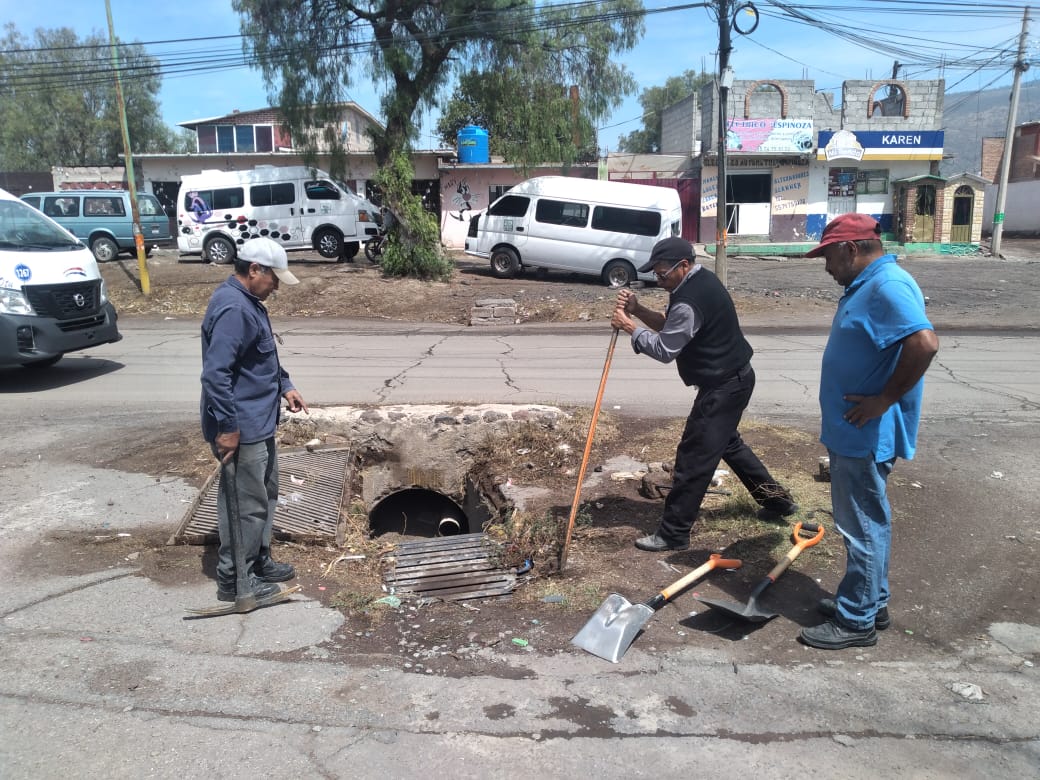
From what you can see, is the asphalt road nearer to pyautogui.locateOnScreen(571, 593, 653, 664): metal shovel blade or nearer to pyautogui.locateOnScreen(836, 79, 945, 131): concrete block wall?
pyautogui.locateOnScreen(571, 593, 653, 664): metal shovel blade

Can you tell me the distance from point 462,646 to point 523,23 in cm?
1824

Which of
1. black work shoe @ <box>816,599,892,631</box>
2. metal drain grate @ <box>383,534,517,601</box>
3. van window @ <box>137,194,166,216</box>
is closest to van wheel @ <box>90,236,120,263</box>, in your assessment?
van window @ <box>137,194,166,216</box>

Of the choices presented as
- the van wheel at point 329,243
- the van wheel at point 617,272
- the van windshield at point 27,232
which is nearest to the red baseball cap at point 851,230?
the van windshield at point 27,232

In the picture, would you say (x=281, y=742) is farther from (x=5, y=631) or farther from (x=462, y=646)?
(x=5, y=631)

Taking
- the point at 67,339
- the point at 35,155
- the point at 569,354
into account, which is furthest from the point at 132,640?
the point at 35,155

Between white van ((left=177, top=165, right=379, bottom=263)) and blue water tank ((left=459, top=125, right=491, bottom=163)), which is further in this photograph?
blue water tank ((left=459, top=125, right=491, bottom=163))

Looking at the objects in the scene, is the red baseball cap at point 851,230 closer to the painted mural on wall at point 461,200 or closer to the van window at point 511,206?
the van window at point 511,206

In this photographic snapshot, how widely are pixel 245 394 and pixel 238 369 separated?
134 mm

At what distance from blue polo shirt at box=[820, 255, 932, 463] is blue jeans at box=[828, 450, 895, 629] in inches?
2.8

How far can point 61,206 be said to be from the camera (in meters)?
21.0

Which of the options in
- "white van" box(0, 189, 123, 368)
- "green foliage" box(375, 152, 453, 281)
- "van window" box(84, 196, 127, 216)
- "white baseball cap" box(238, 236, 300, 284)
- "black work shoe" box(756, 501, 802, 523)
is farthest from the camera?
"van window" box(84, 196, 127, 216)

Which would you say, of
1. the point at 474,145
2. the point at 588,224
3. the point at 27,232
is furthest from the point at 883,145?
the point at 27,232

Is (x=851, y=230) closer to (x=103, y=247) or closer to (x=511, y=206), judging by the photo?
(x=511, y=206)

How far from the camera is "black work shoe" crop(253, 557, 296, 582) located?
4.37m
